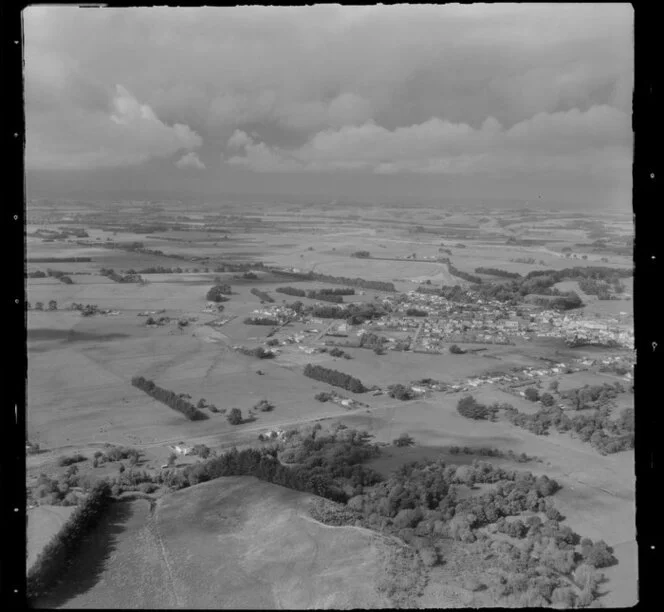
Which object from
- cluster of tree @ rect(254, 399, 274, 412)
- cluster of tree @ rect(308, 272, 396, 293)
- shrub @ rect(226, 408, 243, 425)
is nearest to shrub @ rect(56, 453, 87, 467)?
shrub @ rect(226, 408, 243, 425)

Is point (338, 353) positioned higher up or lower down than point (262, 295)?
lower down

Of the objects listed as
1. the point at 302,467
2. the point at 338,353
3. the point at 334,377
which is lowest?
the point at 302,467

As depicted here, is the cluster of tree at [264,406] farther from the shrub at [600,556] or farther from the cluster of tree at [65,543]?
the shrub at [600,556]

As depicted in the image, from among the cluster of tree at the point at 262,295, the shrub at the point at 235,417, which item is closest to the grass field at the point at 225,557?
the shrub at the point at 235,417

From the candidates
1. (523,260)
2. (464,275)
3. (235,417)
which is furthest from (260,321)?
(523,260)

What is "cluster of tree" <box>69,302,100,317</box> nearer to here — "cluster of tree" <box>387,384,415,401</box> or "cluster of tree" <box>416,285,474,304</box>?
"cluster of tree" <box>387,384,415,401</box>

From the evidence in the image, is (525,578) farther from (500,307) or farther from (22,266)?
(500,307)

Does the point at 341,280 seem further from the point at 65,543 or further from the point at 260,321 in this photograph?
the point at 65,543

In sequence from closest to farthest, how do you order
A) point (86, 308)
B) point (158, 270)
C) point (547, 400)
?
point (547, 400)
point (86, 308)
point (158, 270)
